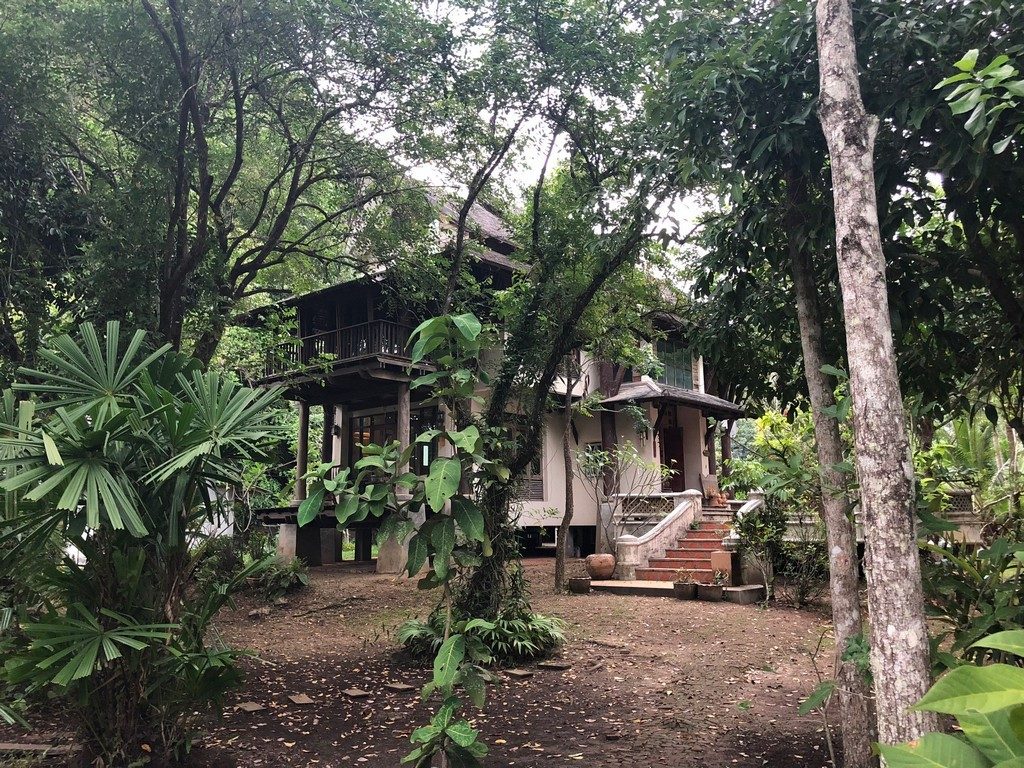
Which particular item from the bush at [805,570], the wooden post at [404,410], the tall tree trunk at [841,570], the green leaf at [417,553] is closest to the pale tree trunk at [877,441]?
the tall tree trunk at [841,570]

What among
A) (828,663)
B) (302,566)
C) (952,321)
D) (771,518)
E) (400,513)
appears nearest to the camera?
(400,513)

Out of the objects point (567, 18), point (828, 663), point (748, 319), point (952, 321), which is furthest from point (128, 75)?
point (828, 663)

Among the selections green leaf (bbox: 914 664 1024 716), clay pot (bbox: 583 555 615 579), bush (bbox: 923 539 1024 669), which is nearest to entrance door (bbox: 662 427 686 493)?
clay pot (bbox: 583 555 615 579)

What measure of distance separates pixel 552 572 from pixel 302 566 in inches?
187

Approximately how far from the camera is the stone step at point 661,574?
39.6ft

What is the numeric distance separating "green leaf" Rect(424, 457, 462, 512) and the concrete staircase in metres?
9.08

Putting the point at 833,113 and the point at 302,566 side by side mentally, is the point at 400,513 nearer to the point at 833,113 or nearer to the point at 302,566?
the point at 833,113

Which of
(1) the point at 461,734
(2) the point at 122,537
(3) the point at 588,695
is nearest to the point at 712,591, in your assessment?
(3) the point at 588,695

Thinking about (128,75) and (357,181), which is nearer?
(128,75)

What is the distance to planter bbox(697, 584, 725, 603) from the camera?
10.8m

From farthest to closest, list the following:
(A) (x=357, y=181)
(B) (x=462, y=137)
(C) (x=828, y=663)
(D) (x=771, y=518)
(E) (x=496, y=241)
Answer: (E) (x=496, y=241), (D) (x=771, y=518), (A) (x=357, y=181), (B) (x=462, y=137), (C) (x=828, y=663)

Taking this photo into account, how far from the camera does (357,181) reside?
9.90m

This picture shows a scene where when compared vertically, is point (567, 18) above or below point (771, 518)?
above

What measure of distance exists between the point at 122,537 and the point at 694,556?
1057 centimetres
